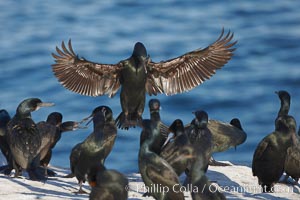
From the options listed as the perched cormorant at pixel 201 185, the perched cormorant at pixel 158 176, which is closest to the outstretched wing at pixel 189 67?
the perched cormorant at pixel 158 176

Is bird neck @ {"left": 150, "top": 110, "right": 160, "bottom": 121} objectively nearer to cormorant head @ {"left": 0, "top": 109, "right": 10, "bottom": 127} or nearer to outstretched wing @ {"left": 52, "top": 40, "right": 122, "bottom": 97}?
cormorant head @ {"left": 0, "top": 109, "right": 10, "bottom": 127}

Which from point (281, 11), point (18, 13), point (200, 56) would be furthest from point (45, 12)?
point (200, 56)

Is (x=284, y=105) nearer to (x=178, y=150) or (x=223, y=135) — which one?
(x=223, y=135)

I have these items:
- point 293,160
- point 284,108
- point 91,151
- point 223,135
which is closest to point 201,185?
point 91,151

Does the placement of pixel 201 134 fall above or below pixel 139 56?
below

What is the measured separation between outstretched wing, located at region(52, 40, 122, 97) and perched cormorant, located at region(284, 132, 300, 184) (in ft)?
10.5

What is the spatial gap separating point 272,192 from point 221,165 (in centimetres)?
178

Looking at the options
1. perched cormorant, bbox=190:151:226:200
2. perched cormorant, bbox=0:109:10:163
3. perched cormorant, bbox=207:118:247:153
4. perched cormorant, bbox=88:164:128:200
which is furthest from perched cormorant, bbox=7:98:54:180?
perched cormorant, bbox=88:164:128:200

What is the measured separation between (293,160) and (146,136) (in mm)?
2825

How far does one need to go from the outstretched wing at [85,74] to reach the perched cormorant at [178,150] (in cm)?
400

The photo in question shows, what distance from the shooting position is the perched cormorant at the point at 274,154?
15.6 meters

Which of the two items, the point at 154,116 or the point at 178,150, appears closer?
the point at 178,150

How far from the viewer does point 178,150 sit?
1416 cm

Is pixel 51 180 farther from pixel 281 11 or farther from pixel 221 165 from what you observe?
pixel 281 11
